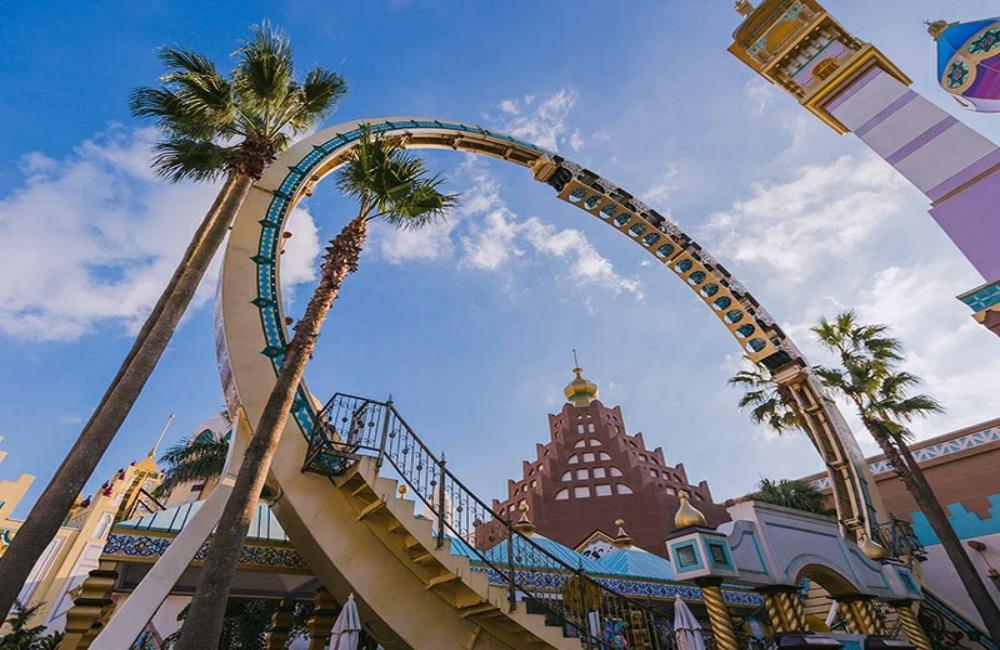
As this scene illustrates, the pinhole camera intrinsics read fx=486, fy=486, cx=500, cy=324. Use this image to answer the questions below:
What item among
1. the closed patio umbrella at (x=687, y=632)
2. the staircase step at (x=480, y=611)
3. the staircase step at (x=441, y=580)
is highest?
the staircase step at (x=441, y=580)

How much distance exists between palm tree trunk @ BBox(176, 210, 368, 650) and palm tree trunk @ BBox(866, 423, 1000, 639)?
1601 cm

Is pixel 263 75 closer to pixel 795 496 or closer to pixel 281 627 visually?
pixel 281 627

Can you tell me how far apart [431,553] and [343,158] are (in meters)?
8.84

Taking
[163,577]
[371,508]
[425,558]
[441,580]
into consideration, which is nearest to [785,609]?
[441,580]

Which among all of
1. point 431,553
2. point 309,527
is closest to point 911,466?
point 431,553

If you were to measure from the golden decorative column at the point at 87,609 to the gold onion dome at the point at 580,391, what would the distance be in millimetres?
31373

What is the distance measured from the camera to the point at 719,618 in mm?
6027

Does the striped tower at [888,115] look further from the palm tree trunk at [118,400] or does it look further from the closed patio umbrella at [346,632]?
the palm tree trunk at [118,400]

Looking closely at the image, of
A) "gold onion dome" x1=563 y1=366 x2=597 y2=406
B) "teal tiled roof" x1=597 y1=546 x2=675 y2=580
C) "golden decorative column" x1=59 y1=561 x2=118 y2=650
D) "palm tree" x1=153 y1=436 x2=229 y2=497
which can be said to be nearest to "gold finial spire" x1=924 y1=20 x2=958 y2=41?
"teal tiled roof" x1=597 y1=546 x2=675 y2=580

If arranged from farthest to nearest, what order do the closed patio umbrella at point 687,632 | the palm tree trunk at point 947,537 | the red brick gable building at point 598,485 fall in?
1. the red brick gable building at point 598,485
2. the palm tree trunk at point 947,537
3. the closed patio umbrella at point 687,632

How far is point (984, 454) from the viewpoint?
16.3 m

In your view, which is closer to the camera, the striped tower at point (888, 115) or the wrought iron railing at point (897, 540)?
the striped tower at point (888, 115)

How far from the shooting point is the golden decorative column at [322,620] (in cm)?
848

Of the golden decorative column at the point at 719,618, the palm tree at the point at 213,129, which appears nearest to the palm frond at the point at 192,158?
the palm tree at the point at 213,129
